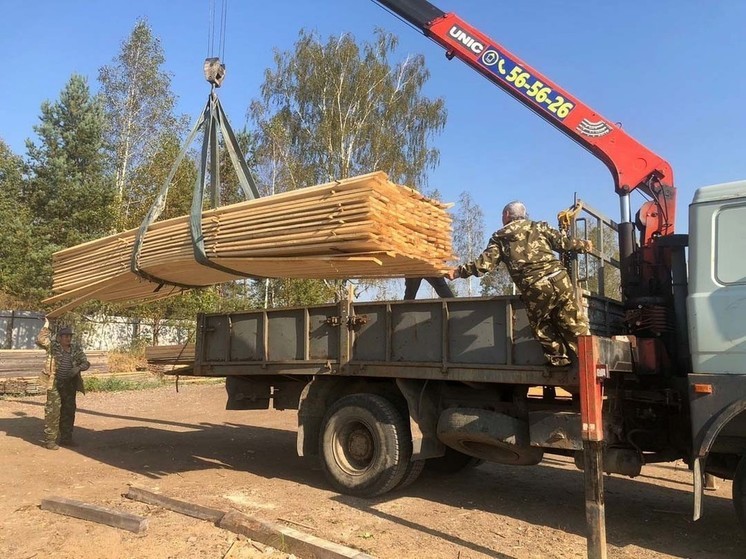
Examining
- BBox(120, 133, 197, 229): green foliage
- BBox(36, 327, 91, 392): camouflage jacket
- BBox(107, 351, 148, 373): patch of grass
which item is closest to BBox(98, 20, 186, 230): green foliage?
BBox(120, 133, 197, 229): green foliage

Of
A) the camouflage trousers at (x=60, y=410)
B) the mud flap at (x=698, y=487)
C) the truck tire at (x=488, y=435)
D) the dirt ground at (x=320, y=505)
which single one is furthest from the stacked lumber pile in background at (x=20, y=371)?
the mud flap at (x=698, y=487)

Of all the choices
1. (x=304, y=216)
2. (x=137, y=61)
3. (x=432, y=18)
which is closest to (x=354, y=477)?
(x=304, y=216)

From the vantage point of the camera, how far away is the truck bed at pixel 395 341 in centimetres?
510

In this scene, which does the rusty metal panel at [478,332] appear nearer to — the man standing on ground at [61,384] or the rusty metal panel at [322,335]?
the rusty metal panel at [322,335]

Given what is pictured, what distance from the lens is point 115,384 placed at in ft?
52.7

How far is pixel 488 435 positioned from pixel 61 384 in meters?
6.38

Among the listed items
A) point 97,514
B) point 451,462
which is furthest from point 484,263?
point 97,514

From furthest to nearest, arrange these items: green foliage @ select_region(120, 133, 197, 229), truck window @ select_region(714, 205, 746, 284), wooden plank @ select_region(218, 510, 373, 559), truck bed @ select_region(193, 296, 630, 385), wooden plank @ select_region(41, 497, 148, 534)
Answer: green foliage @ select_region(120, 133, 197, 229)
truck bed @ select_region(193, 296, 630, 385)
wooden plank @ select_region(41, 497, 148, 534)
truck window @ select_region(714, 205, 746, 284)
wooden plank @ select_region(218, 510, 373, 559)

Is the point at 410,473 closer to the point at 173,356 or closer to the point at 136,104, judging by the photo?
the point at 173,356

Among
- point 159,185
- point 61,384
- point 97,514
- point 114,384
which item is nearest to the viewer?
point 97,514

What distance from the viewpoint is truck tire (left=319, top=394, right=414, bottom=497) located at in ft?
19.2

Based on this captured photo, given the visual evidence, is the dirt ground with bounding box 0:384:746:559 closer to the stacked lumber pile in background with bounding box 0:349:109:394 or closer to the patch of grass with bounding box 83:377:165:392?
the stacked lumber pile in background with bounding box 0:349:109:394

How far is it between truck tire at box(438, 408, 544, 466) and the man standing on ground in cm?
574

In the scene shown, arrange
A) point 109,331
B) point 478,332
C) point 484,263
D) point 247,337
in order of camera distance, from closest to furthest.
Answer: point 484,263 < point 478,332 < point 247,337 < point 109,331
